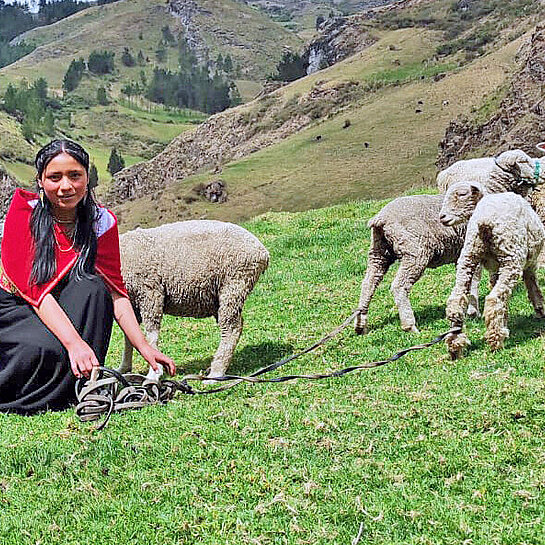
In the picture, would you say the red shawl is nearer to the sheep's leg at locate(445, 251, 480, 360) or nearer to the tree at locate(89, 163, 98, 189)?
the tree at locate(89, 163, 98, 189)

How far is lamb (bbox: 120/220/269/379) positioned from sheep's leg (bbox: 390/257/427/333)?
5.75ft

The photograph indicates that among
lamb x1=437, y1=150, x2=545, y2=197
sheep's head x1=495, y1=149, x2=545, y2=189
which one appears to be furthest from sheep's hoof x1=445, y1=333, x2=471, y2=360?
sheep's head x1=495, y1=149, x2=545, y2=189

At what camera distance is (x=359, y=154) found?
5325 cm

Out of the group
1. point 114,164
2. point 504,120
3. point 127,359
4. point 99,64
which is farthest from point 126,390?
point 99,64

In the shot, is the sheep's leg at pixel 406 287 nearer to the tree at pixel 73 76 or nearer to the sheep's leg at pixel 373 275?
the sheep's leg at pixel 373 275

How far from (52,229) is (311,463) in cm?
285

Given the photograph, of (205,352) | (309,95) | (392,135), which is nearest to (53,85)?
(309,95)

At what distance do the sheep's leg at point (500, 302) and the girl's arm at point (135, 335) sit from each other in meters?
2.73

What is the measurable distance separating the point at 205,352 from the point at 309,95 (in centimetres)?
7044

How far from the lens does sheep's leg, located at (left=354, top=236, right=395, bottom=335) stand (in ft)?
28.6

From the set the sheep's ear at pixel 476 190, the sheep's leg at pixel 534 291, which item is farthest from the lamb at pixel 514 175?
the sheep's leg at pixel 534 291

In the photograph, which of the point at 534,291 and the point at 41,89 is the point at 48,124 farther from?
the point at 534,291

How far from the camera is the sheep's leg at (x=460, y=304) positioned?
6.39 meters

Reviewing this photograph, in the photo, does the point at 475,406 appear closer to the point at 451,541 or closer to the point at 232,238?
the point at 451,541
